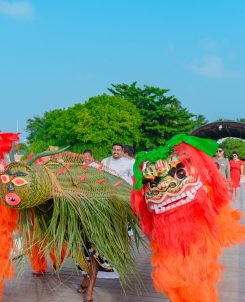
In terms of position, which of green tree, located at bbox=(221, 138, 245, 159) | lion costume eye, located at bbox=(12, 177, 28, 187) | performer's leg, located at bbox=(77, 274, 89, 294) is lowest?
performer's leg, located at bbox=(77, 274, 89, 294)

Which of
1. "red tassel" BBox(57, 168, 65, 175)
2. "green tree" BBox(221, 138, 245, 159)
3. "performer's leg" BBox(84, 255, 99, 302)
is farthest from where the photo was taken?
"green tree" BBox(221, 138, 245, 159)

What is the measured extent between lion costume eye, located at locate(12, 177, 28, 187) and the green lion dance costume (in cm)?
5

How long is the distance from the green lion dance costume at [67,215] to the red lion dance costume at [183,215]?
55 centimetres

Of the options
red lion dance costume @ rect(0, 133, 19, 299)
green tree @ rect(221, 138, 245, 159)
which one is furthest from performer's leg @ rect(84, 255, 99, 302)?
green tree @ rect(221, 138, 245, 159)

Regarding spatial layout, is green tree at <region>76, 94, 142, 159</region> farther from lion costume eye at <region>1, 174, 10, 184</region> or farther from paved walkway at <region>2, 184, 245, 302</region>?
lion costume eye at <region>1, 174, 10, 184</region>

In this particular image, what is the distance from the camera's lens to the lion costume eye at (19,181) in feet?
8.25

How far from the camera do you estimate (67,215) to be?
2.90 meters

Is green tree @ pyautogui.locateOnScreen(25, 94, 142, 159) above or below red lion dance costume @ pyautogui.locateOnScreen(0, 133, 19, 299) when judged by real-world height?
above

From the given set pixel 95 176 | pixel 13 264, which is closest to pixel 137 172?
pixel 95 176

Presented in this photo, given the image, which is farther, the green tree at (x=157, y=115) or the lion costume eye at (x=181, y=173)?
the green tree at (x=157, y=115)


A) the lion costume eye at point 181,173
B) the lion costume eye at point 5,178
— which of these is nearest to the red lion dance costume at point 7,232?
the lion costume eye at point 5,178

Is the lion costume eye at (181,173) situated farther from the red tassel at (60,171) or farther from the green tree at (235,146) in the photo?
the green tree at (235,146)

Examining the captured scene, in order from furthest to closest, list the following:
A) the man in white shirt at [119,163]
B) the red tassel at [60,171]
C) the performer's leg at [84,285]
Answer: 1. the man in white shirt at [119,163]
2. the performer's leg at [84,285]
3. the red tassel at [60,171]

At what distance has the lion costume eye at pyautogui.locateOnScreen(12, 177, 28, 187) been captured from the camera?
2.51 m
